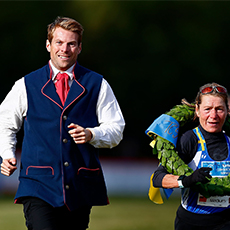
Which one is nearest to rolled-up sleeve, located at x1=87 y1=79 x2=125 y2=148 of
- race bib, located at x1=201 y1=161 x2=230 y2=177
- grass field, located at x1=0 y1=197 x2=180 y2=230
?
race bib, located at x1=201 y1=161 x2=230 y2=177

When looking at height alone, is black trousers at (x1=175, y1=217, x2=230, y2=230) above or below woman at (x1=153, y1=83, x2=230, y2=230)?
below

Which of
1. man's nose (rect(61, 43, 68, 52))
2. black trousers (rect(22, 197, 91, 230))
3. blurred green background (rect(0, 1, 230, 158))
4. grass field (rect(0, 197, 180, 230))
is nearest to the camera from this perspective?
black trousers (rect(22, 197, 91, 230))

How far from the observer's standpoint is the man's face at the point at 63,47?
17.2 ft

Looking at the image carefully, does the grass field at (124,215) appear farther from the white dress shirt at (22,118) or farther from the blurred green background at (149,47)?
the blurred green background at (149,47)

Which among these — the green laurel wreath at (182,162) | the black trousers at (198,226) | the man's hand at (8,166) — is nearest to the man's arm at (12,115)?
the man's hand at (8,166)

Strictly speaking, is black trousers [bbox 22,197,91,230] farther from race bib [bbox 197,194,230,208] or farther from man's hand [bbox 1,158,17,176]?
race bib [bbox 197,194,230,208]

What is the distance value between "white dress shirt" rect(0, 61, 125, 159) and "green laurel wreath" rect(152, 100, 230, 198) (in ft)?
1.40

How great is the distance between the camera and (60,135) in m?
5.06

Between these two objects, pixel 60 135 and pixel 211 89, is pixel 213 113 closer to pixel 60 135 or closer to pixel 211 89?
pixel 211 89

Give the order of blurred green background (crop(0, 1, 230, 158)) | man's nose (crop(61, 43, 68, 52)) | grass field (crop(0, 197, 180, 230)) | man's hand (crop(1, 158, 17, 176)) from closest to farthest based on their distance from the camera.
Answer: man's hand (crop(1, 158, 17, 176))
man's nose (crop(61, 43, 68, 52))
grass field (crop(0, 197, 180, 230))
blurred green background (crop(0, 1, 230, 158))

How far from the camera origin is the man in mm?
4988

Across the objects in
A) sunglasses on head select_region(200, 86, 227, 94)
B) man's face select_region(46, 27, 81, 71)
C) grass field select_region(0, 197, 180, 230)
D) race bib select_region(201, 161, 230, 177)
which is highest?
man's face select_region(46, 27, 81, 71)

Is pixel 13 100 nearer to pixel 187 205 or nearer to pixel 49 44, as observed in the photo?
pixel 49 44

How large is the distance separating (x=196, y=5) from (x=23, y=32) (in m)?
6.20
